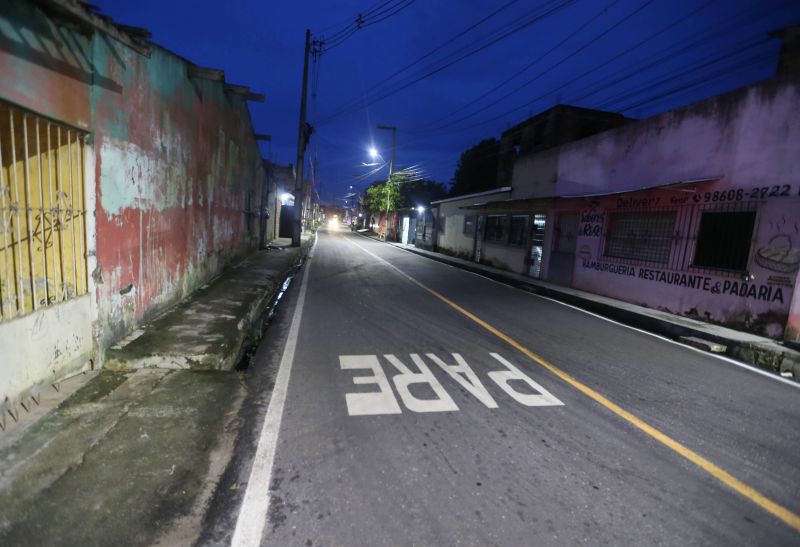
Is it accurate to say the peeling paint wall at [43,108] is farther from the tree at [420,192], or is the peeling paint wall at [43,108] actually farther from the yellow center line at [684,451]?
the tree at [420,192]

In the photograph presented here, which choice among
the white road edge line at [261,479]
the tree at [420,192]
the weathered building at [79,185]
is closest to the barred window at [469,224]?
the weathered building at [79,185]

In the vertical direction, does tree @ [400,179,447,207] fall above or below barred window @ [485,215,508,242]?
above

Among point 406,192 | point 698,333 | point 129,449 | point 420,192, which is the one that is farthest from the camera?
point 420,192

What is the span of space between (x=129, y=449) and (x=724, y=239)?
10.9 metres

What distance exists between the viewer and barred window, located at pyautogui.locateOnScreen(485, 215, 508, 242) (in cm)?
1897

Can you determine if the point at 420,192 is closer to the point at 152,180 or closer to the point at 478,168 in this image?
the point at 478,168

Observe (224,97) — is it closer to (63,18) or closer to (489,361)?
(63,18)

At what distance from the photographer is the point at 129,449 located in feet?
10.1

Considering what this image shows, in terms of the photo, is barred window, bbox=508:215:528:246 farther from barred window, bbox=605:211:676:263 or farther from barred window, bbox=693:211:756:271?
barred window, bbox=693:211:756:271

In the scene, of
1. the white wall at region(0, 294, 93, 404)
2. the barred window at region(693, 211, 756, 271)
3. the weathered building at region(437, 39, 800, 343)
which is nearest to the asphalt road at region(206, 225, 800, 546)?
the white wall at region(0, 294, 93, 404)

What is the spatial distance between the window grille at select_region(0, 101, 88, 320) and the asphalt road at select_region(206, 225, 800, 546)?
2351 millimetres

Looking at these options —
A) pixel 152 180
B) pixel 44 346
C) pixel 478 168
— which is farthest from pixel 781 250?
pixel 478 168

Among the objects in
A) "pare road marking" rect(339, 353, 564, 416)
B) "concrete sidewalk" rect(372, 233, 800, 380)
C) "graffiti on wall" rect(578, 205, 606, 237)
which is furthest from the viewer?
"graffiti on wall" rect(578, 205, 606, 237)

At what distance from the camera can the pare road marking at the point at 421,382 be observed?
4102mm
